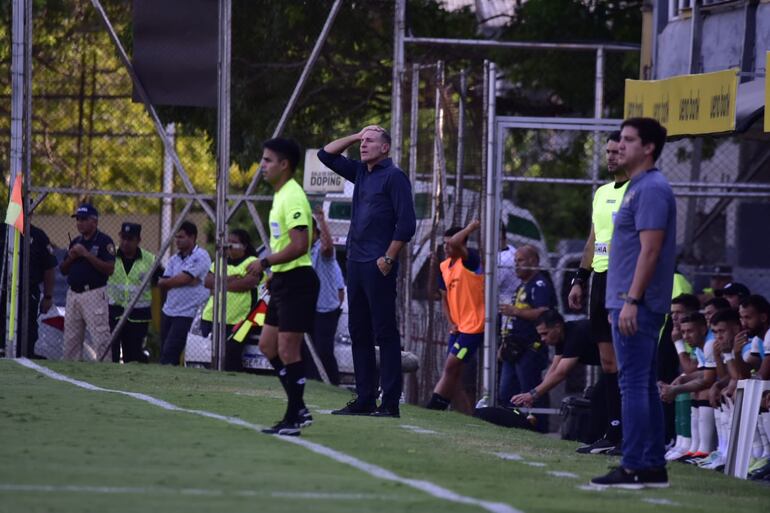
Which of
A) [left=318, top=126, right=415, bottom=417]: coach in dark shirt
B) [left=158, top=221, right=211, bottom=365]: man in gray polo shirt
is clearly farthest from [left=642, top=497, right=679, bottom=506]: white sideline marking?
[left=158, top=221, right=211, bottom=365]: man in gray polo shirt

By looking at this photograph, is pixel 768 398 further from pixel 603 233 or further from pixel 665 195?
pixel 665 195

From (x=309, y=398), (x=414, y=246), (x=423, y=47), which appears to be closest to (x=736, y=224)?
(x=423, y=47)

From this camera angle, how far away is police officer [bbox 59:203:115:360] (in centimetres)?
1653

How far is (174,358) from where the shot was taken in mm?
17109

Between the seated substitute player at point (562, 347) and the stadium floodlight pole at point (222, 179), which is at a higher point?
the stadium floodlight pole at point (222, 179)

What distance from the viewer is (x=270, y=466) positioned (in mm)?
7953

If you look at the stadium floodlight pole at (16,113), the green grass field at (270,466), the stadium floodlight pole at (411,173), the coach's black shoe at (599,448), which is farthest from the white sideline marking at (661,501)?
the stadium floodlight pole at (16,113)

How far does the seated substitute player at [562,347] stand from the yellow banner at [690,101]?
1.74 meters

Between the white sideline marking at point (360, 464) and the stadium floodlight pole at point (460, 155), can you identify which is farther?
the stadium floodlight pole at point (460, 155)

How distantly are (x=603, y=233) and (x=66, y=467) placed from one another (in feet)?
13.6

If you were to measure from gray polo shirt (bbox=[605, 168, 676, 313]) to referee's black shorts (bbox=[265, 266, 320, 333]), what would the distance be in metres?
2.14

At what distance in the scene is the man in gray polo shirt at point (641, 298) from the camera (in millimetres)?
7898

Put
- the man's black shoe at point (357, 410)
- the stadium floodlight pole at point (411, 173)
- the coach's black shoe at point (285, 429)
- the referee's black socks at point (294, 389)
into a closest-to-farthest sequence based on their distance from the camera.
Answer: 1. the coach's black shoe at point (285, 429)
2. the referee's black socks at point (294, 389)
3. the man's black shoe at point (357, 410)
4. the stadium floodlight pole at point (411, 173)

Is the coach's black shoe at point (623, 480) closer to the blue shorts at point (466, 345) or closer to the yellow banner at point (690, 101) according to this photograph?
the yellow banner at point (690, 101)
